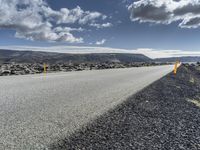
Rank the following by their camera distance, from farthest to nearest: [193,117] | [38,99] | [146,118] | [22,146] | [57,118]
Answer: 1. [38,99]
2. [193,117]
3. [146,118]
4. [57,118]
5. [22,146]

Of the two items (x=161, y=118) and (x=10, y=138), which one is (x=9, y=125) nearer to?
(x=10, y=138)

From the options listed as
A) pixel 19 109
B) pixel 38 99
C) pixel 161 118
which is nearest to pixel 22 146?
pixel 19 109

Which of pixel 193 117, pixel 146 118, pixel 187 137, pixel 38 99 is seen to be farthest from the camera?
pixel 38 99

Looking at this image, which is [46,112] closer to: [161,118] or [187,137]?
[161,118]

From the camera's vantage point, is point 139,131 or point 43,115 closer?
point 139,131

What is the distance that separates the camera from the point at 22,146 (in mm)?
3859

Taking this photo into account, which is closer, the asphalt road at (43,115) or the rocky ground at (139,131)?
the rocky ground at (139,131)

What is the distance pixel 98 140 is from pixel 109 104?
3056 mm

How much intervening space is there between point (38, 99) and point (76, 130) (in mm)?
3533

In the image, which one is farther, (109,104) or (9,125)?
(109,104)

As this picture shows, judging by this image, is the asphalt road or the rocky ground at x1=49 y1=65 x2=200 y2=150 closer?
the rocky ground at x1=49 y1=65 x2=200 y2=150

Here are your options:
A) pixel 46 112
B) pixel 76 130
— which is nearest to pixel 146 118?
pixel 76 130

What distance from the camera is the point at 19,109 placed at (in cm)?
645

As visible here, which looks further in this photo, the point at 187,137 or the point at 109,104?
the point at 109,104
